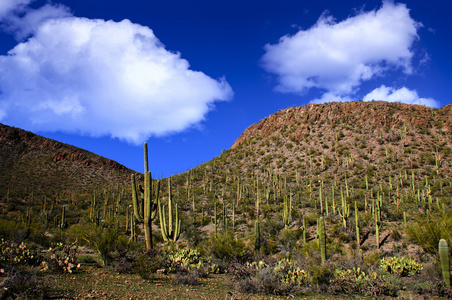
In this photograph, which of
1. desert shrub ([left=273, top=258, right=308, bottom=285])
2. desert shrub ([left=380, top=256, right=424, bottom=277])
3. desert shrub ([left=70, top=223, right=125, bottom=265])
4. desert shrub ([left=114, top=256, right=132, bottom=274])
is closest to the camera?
desert shrub ([left=273, top=258, right=308, bottom=285])

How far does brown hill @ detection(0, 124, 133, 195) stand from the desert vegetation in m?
3.03

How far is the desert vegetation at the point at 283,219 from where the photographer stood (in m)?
10.3

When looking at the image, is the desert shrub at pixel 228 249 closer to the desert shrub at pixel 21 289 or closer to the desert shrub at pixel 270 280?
the desert shrub at pixel 270 280

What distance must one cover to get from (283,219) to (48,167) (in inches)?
1778

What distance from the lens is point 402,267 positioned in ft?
40.7

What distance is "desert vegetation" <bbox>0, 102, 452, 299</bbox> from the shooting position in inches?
404

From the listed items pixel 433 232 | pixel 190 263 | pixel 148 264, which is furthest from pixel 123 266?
pixel 433 232

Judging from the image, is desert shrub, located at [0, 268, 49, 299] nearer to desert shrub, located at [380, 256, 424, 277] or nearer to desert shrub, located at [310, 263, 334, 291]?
desert shrub, located at [310, 263, 334, 291]

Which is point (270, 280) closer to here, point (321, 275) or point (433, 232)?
point (321, 275)

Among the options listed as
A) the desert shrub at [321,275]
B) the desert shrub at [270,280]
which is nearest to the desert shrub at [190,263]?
the desert shrub at [270,280]

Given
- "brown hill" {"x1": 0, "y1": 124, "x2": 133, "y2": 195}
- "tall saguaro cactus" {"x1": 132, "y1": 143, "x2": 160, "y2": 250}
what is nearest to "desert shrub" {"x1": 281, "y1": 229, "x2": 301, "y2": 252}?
"tall saguaro cactus" {"x1": 132, "y1": 143, "x2": 160, "y2": 250}

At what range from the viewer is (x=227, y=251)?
15641 millimetres

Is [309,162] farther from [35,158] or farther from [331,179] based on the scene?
[35,158]

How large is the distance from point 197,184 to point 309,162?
15.8 m
